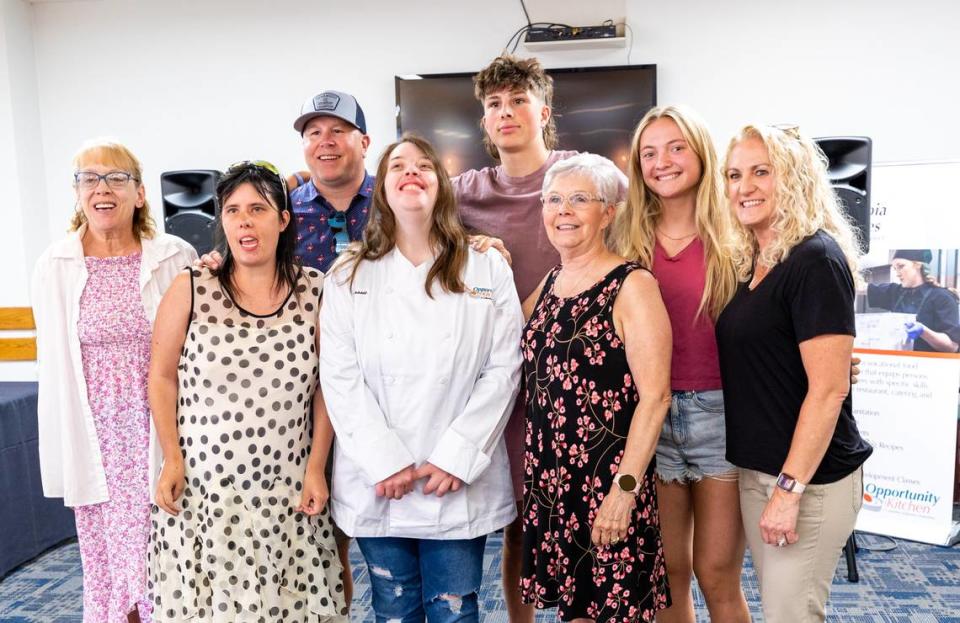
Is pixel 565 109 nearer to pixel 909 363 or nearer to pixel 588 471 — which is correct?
pixel 909 363

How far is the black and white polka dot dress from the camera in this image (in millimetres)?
1820

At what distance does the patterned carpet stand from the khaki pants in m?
1.32

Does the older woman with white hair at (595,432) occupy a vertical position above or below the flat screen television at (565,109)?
below

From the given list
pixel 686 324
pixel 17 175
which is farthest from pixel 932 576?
pixel 17 175

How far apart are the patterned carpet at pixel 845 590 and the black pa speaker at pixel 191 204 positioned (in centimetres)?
186

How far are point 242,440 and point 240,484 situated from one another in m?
0.11

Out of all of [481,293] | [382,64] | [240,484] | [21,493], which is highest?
[382,64]

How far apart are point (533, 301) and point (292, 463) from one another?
0.81 metres

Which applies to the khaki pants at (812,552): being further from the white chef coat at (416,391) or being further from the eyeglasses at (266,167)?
the eyeglasses at (266,167)

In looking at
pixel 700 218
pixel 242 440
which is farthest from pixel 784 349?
pixel 242 440

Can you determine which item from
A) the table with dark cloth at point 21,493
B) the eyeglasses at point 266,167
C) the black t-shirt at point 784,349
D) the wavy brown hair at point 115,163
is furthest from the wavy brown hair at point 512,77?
the table with dark cloth at point 21,493

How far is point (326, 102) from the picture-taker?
8.02 feet

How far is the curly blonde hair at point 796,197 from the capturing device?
1676mm

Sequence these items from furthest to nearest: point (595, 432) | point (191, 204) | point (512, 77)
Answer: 1. point (191, 204)
2. point (512, 77)
3. point (595, 432)
